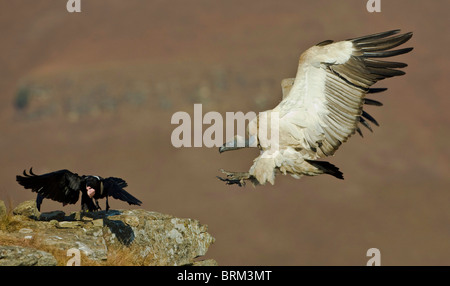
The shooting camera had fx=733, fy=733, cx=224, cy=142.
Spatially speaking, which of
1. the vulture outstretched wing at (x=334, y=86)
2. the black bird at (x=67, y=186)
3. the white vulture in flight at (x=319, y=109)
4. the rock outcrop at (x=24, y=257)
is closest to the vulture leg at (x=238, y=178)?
the white vulture in flight at (x=319, y=109)

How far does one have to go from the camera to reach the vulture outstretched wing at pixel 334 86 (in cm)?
1097

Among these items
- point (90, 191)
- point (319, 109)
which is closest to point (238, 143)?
point (319, 109)

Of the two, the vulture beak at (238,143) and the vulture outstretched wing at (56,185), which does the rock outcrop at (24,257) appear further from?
the vulture beak at (238,143)

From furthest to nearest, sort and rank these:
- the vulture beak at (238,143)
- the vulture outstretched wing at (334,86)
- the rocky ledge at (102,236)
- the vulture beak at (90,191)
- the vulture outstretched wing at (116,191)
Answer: the vulture outstretched wing at (116,191) → the vulture beak at (90,191) → the vulture beak at (238,143) → the vulture outstretched wing at (334,86) → the rocky ledge at (102,236)

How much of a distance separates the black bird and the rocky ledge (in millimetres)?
301

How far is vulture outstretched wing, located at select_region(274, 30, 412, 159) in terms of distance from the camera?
11.0 metres

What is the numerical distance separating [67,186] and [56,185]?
0.17m

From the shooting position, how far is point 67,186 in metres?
11.6

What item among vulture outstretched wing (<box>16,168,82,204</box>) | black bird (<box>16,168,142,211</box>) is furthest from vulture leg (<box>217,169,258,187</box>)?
vulture outstretched wing (<box>16,168,82,204</box>)

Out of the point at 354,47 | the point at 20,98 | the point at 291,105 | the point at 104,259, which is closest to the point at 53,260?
the point at 104,259

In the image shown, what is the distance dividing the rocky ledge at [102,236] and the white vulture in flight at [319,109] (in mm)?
1841

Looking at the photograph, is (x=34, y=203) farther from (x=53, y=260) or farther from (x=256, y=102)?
(x=256, y=102)

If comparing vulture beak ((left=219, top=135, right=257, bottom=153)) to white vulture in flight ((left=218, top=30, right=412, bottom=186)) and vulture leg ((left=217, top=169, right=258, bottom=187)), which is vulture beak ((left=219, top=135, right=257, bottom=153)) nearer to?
white vulture in flight ((left=218, top=30, right=412, bottom=186))
